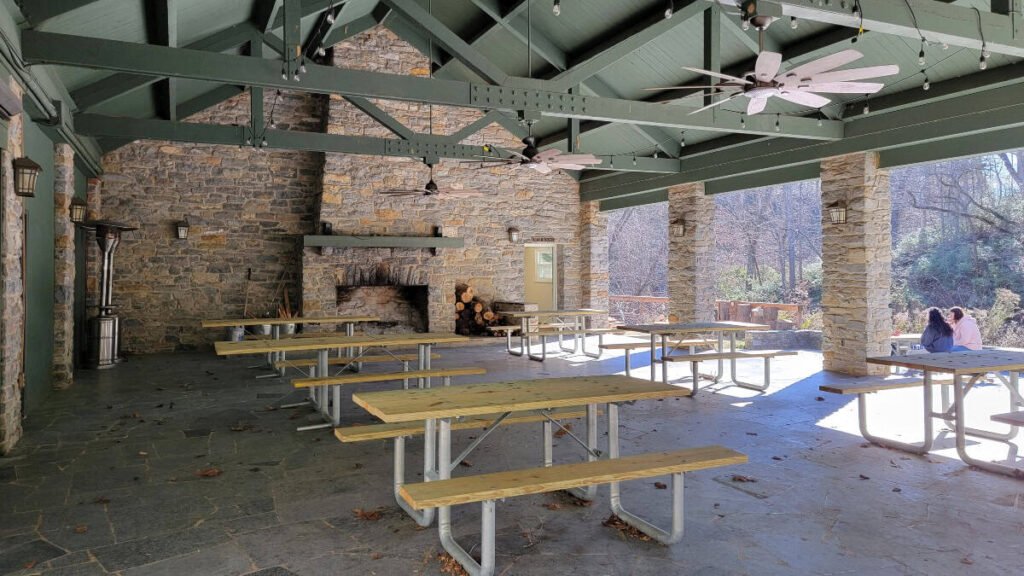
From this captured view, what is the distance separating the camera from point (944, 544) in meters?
2.72

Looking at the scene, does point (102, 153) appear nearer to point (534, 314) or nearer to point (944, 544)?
point (534, 314)

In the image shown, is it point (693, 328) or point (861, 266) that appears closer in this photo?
point (693, 328)

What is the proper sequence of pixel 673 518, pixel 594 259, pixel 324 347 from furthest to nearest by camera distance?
pixel 594 259 → pixel 324 347 → pixel 673 518

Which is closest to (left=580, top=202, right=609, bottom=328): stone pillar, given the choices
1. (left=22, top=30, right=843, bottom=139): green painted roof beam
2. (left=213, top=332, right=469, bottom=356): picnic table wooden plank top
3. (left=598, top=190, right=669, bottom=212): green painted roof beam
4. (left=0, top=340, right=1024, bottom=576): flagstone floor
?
(left=598, top=190, right=669, bottom=212): green painted roof beam

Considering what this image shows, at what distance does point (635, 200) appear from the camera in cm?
1131

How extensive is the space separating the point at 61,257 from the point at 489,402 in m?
5.72

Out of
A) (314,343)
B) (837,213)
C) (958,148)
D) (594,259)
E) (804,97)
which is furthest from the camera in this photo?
(594,259)

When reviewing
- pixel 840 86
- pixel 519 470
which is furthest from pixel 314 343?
pixel 840 86

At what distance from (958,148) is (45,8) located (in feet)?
26.9

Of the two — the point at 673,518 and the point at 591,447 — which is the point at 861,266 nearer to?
the point at 591,447

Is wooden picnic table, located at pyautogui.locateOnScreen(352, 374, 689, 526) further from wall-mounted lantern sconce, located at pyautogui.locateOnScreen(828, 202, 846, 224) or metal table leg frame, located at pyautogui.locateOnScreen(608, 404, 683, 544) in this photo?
wall-mounted lantern sconce, located at pyautogui.locateOnScreen(828, 202, 846, 224)

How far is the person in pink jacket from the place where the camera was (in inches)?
253

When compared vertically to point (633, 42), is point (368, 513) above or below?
below

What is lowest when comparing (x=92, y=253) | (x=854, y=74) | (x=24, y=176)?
(x=92, y=253)
